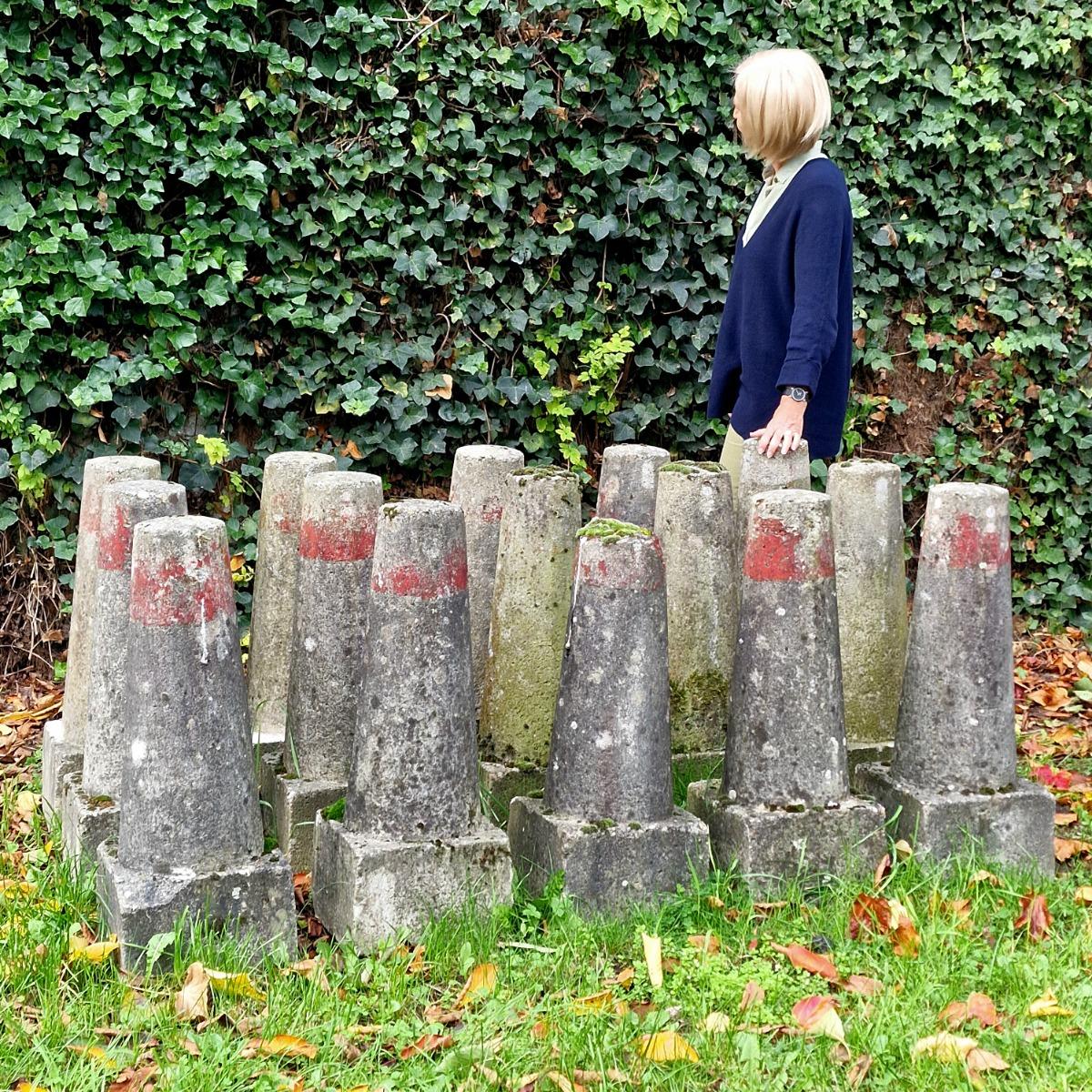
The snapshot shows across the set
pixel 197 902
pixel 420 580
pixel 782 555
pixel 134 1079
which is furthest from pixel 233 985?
pixel 782 555

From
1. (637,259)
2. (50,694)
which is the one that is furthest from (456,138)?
(50,694)

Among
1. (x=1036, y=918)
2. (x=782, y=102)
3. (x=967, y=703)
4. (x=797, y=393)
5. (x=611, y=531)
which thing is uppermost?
(x=782, y=102)

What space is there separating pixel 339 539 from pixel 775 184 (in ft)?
6.74

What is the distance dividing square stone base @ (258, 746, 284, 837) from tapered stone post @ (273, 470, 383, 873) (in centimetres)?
7

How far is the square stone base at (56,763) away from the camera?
3799 millimetres

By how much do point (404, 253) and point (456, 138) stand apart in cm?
58

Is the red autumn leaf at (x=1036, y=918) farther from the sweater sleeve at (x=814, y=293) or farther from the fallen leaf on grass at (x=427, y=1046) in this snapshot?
the sweater sleeve at (x=814, y=293)

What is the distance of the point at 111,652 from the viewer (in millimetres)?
3529

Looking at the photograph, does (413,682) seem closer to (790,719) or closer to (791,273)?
(790,719)

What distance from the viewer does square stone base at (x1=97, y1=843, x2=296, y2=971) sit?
2.96 m

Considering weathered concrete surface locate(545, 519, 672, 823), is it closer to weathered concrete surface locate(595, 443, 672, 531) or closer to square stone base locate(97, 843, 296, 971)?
square stone base locate(97, 843, 296, 971)

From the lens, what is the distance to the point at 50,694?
5.41 m

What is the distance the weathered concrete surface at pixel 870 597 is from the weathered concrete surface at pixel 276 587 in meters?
1.83

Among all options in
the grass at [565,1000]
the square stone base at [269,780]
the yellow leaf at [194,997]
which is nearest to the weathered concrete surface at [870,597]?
the grass at [565,1000]
